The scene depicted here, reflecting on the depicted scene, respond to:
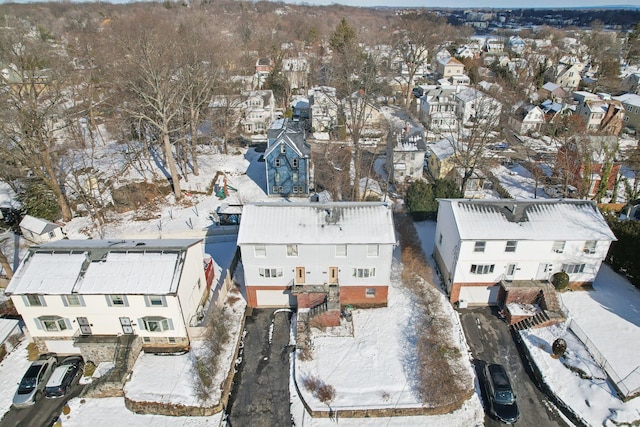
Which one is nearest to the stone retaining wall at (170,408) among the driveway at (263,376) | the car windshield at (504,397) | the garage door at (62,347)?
the driveway at (263,376)

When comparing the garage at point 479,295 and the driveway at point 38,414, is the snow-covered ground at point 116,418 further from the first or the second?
the garage at point 479,295

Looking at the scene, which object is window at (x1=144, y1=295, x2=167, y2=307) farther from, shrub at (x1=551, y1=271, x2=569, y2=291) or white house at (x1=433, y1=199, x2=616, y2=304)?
shrub at (x1=551, y1=271, x2=569, y2=291)

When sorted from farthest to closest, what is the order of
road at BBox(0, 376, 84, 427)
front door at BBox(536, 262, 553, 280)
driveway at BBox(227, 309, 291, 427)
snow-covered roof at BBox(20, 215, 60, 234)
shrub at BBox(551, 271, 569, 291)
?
1. snow-covered roof at BBox(20, 215, 60, 234)
2. front door at BBox(536, 262, 553, 280)
3. shrub at BBox(551, 271, 569, 291)
4. driveway at BBox(227, 309, 291, 427)
5. road at BBox(0, 376, 84, 427)

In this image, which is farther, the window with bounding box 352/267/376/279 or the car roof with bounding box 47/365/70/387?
the window with bounding box 352/267/376/279

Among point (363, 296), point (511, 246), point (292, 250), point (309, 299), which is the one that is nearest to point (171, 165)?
point (292, 250)

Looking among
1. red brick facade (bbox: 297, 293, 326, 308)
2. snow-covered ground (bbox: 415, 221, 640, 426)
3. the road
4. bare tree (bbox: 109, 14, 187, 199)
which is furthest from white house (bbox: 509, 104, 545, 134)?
the road

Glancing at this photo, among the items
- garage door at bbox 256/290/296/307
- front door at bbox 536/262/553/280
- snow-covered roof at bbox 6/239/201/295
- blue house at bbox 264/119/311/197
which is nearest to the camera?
snow-covered roof at bbox 6/239/201/295

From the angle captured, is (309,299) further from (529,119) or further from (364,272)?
(529,119)

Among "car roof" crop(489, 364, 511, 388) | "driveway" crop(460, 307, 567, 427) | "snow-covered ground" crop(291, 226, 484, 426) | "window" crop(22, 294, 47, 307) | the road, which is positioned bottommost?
the road
